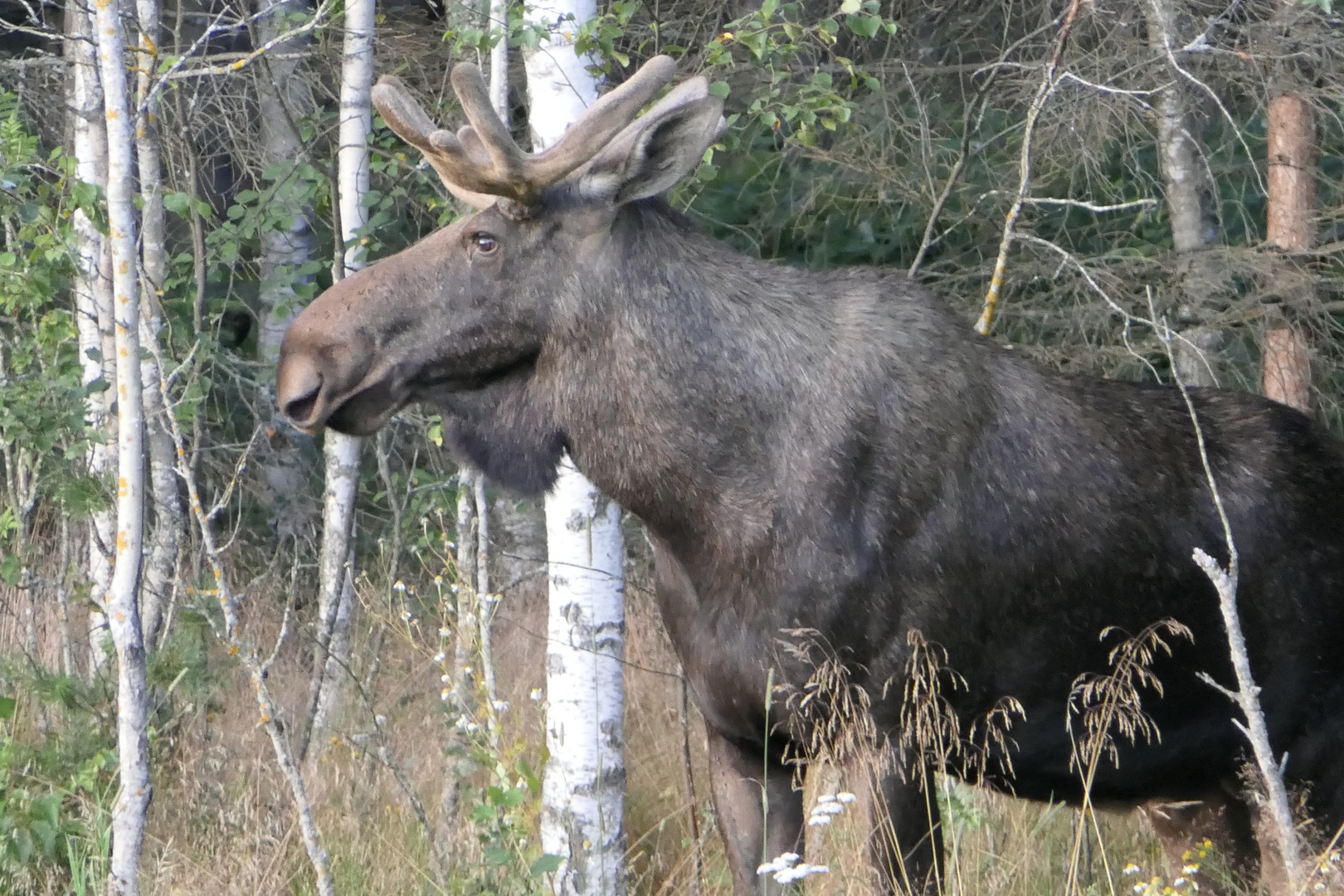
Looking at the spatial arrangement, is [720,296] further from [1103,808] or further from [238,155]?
[238,155]

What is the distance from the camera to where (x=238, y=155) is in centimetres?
729

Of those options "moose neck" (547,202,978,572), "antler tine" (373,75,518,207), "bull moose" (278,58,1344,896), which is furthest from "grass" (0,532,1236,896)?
"antler tine" (373,75,518,207)

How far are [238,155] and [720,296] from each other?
397 cm

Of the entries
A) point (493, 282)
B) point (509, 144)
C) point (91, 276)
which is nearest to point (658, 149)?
point (509, 144)

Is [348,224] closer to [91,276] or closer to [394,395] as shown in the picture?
[91,276]

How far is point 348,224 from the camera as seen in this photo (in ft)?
19.0

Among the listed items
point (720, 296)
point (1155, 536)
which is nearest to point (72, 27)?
point (720, 296)

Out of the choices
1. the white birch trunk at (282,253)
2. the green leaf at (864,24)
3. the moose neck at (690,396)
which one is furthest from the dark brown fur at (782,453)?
the white birch trunk at (282,253)

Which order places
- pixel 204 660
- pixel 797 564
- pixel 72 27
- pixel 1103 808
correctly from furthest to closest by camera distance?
pixel 72 27
pixel 204 660
pixel 1103 808
pixel 797 564

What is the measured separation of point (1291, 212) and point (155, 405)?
449 centimetres

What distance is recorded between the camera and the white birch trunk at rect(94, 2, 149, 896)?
372cm

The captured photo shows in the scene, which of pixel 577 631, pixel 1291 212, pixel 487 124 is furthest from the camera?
pixel 1291 212

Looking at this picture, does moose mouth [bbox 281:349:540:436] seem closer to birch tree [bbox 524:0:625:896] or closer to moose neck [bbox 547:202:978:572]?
moose neck [bbox 547:202:978:572]

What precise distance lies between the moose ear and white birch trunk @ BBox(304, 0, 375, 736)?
6.65ft
